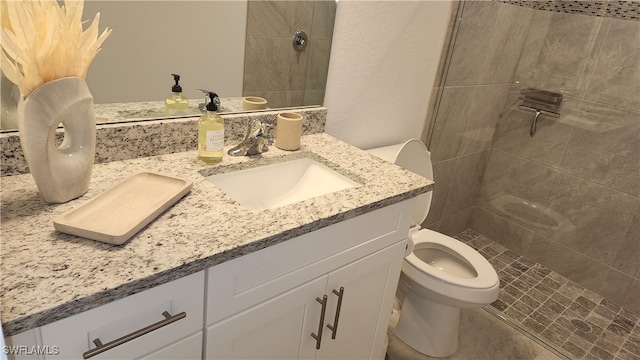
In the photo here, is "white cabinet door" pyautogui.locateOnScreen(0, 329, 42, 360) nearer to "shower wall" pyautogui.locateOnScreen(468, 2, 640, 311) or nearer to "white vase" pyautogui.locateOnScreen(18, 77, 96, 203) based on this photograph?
"white vase" pyautogui.locateOnScreen(18, 77, 96, 203)

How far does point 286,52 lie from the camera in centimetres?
144

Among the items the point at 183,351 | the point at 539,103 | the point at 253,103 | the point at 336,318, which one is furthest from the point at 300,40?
the point at 539,103

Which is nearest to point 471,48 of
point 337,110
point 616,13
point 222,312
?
point 616,13

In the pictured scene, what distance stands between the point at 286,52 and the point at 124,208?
81cm

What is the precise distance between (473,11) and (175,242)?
5.81 ft

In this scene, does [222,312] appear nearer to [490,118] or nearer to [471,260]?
[471,260]

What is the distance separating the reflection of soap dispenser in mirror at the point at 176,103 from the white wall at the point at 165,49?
0.02m

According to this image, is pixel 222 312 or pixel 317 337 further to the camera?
pixel 317 337

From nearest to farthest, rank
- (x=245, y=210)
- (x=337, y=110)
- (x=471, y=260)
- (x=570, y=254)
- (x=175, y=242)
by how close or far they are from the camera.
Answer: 1. (x=175, y=242)
2. (x=245, y=210)
3. (x=337, y=110)
4. (x=471, y=260)
5. (x=570, y=254)

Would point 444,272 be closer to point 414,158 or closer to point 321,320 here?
point 414,158

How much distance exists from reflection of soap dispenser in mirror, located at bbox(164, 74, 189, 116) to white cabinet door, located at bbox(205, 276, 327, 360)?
2.04 ft

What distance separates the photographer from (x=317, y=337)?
1.15 m

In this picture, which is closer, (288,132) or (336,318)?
(336,318)

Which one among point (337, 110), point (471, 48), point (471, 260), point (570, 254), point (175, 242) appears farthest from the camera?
point (570, 254)
